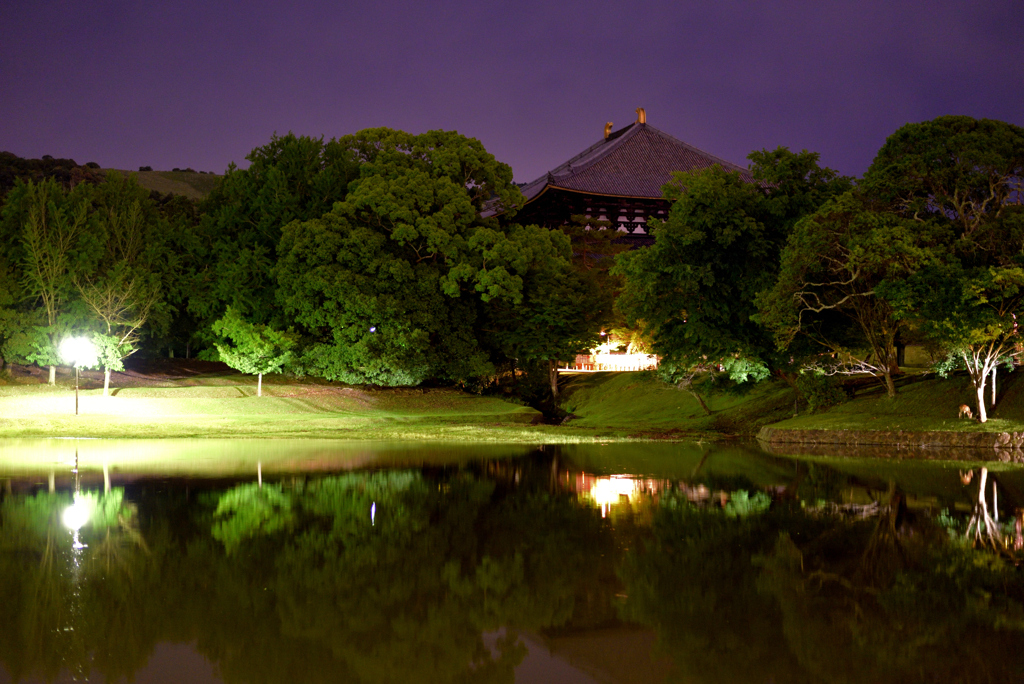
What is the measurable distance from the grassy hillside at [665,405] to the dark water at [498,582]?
50.4 ft

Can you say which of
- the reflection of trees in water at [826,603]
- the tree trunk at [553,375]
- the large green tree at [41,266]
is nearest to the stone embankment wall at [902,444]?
the reflection of trees in water at [826,603]

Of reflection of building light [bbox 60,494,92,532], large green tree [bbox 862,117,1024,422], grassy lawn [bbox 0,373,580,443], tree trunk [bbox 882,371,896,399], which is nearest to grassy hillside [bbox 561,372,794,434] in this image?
tree trunk [bbox 882,371,896,399]

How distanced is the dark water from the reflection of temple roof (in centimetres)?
3475

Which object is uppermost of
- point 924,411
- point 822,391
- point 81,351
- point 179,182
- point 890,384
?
point 179,182

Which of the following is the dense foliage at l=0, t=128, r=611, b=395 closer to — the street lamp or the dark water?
the street lamp

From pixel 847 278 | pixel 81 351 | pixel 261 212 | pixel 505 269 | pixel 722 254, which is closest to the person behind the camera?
pixel 847 278

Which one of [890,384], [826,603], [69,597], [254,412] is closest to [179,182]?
[254,412]

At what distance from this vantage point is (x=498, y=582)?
7742 mm

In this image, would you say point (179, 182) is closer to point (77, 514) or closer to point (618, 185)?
point (618, 185)

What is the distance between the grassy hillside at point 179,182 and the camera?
511 ft

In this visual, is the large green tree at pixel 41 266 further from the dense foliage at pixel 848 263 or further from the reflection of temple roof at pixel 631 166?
the dense foliage at pixel 848 263

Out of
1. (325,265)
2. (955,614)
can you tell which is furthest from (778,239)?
(955,614)

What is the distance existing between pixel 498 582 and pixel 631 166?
45.7 metres

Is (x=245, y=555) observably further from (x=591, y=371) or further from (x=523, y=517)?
(x=591, y=371)
